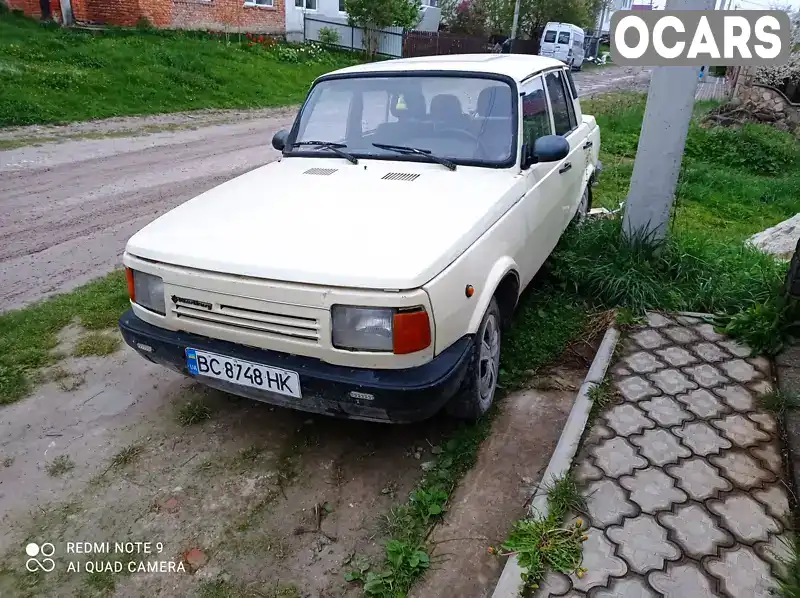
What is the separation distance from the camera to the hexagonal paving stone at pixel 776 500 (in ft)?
8.13

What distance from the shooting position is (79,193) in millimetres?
7414

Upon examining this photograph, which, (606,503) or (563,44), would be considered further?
(563,44)

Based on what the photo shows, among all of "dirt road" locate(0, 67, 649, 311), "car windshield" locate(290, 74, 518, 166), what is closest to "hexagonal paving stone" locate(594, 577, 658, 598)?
"car windshield" locate(290, 74, 518, 166)

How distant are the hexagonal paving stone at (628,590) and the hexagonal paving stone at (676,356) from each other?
5.76ft

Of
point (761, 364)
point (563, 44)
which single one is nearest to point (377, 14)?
point (563, 44)

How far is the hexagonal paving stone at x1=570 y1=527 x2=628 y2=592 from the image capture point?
86.5 inches

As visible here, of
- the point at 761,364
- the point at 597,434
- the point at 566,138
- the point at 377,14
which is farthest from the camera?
the point at 377,14

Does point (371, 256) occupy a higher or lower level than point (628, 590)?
higher

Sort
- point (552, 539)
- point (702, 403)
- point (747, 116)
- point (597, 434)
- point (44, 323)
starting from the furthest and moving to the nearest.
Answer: point (747, 116)
point (44, 323)
point (702, 403)
point (597, 434)
point (552, 539)

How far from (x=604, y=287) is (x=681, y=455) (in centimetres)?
185

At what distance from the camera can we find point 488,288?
3027mm

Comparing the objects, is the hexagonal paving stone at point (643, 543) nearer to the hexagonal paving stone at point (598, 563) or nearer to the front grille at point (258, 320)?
the hexagonal paving stone at point (598, 563)

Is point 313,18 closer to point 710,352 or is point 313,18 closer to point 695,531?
point 710,352

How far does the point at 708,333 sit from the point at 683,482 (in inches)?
64.6
